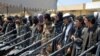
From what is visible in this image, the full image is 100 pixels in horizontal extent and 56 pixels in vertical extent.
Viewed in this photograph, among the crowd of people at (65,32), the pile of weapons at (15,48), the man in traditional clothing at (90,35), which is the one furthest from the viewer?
the pile of weapons at (15,48)

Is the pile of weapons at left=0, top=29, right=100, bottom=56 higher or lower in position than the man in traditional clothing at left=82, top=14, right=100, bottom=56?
lower

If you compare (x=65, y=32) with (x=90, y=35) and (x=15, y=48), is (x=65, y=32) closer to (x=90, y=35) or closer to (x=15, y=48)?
(x=90, y=35)

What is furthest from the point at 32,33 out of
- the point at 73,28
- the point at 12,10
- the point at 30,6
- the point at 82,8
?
the point at 12,10

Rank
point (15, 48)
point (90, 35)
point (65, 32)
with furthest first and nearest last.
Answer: point (15, 48) < point (65, 32) < point (90, 35)

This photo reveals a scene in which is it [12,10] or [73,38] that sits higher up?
[73,38]

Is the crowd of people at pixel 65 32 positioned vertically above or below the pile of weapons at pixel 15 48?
above

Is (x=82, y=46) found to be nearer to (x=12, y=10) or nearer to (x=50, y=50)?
(x=50, y=50)

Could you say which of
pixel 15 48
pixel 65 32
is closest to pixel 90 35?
pixel 65 32

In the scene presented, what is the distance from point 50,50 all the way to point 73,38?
2.90 ft

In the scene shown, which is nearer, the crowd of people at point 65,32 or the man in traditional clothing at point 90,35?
the man in traditional clothing at point 90,35

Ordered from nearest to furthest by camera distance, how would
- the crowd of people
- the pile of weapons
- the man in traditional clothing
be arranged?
the man in traditional clothing < the crowd of people < the pile of weapons

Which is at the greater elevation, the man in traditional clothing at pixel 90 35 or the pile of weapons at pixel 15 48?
the man in traditional clothing at pixel 90 35

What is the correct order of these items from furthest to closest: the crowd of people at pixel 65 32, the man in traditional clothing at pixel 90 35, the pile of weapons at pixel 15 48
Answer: the pile of weapons at pixel 15 48, the crowd of people at pixel 65 32, the man in traditional clothing at pixel 90 35

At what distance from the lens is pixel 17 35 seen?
836cm
